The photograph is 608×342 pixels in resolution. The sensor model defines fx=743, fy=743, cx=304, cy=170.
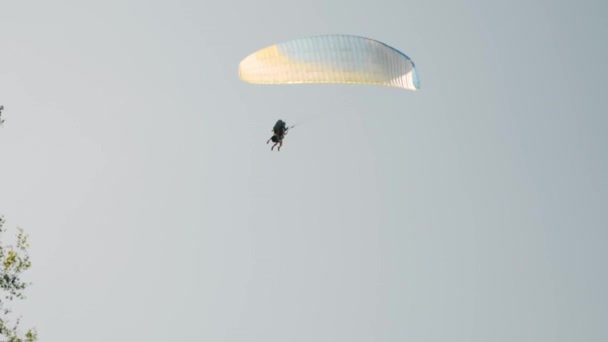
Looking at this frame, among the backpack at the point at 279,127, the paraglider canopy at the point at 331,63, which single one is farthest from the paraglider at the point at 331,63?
the backpack at the point at 279,127

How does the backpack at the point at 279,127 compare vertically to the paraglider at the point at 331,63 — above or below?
below

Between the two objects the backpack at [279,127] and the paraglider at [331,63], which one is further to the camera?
the backpack at [279,127]

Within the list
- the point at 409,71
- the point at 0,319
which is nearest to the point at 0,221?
the point at 0,319

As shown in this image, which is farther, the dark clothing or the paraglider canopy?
the dark clothing

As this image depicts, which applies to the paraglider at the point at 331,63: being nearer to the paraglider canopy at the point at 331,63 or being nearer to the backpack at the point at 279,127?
the paraglider canopy at the point at 331,63

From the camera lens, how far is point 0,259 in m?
31.5

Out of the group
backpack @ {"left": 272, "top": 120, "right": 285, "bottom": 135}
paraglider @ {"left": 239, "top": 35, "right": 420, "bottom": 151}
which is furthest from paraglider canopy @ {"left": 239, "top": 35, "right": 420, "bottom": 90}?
backpack @ {"left": 272, "top": 120, "right": 285, "bottom": 135}

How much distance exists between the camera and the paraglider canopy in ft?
121

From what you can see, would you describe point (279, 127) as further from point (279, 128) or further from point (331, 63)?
point (331, 63)

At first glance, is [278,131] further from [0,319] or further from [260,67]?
[0,319]

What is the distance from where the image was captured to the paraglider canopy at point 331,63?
121 feet

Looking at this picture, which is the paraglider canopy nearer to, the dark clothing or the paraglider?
the paraglider

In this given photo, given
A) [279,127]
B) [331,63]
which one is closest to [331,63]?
[331,63]

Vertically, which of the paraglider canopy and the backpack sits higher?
the paraglider canopy
